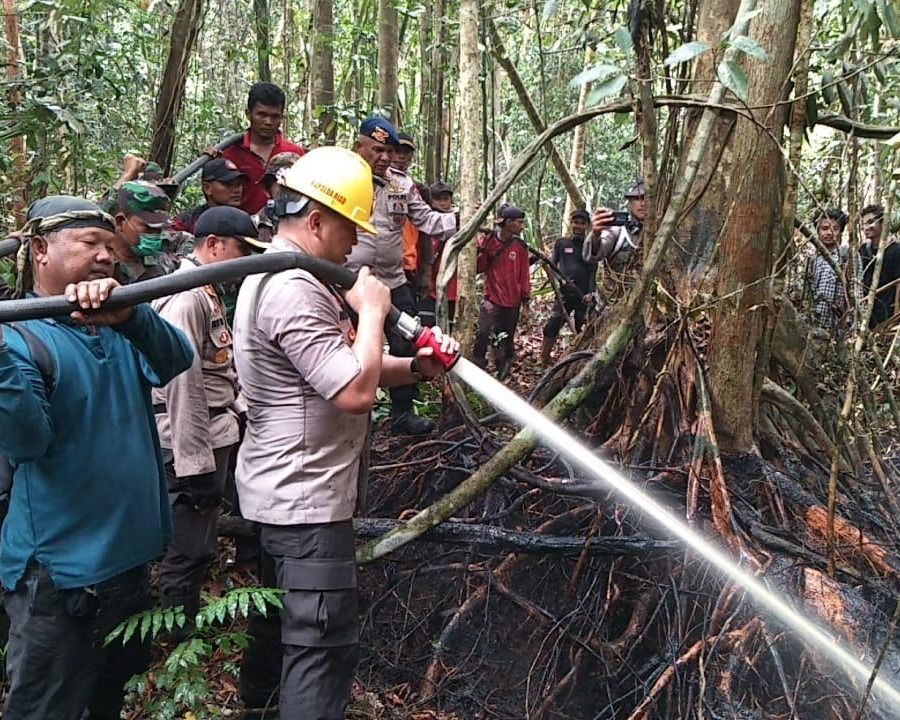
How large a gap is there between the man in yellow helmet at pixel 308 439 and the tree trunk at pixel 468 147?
132 inches

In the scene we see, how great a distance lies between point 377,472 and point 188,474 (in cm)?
175

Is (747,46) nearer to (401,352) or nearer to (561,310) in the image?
(401,352)

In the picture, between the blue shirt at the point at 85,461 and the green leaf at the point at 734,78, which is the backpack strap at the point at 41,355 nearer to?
the blue shirt at the point at 85,461

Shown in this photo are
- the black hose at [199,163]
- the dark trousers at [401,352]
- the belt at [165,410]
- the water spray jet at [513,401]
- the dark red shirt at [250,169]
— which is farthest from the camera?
the dark trousers at [401,352]

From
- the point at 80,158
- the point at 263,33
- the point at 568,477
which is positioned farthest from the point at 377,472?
the point at 263,33

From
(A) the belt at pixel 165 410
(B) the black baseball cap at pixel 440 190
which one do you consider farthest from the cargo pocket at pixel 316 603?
(B) the black baseball cap at pixel 440 190

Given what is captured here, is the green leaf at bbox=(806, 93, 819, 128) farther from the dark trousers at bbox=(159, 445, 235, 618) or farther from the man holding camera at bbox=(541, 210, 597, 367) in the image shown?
the man holding camera at bbox=(541, 210, 597, 367)

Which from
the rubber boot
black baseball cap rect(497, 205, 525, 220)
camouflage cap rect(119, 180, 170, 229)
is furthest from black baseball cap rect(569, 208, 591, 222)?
camouflage cap rect(119, 180, 170, 229)

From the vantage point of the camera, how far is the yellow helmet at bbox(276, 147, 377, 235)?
8.45ft

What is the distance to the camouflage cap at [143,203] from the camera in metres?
3.43

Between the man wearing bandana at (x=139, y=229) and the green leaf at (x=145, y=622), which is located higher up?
the man wearing bandana at (x=139, y=229)

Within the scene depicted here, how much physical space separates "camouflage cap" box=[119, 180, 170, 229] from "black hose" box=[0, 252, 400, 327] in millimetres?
1229

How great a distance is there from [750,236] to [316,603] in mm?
2730

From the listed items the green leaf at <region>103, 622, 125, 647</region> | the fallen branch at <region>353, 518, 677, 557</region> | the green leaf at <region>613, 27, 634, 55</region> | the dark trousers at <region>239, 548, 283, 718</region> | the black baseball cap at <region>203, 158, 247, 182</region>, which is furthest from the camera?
the black baseball cap at <region>203, 158, 247, 182</region>
